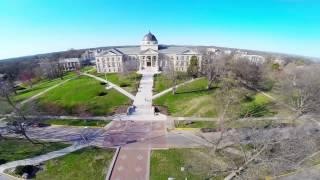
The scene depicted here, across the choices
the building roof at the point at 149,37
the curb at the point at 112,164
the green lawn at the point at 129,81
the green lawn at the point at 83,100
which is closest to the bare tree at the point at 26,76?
the green lawn at the point at 83,100

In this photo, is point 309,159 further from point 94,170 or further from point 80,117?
point 80,117

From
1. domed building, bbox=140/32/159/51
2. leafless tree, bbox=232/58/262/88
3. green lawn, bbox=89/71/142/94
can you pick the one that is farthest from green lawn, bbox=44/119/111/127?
domed building, bbox=140/32/159/51

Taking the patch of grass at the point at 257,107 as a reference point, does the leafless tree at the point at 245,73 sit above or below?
above

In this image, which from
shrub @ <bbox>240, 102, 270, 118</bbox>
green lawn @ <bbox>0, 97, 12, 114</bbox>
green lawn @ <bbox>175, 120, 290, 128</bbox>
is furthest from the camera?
green lawn @ <bbox>0, 97, 12, 114</bbox>

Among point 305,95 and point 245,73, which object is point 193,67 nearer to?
point 245,73

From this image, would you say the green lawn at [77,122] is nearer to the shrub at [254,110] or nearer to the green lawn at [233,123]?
the green lawn at [233,123]

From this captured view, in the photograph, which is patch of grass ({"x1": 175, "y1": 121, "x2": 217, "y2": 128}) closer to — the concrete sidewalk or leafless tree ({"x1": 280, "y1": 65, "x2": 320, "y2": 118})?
the concrete sidewalk
